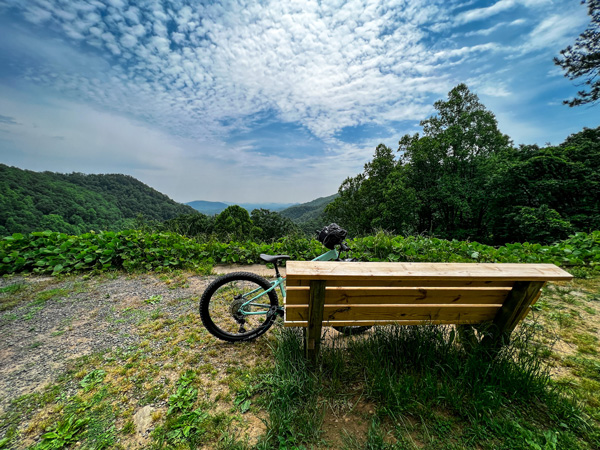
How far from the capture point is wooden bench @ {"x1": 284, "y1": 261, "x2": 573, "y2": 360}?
1.51 m

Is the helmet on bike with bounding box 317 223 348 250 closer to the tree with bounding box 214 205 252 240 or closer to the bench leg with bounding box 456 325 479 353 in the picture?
the bench leg with bounding box 456 325 479 353

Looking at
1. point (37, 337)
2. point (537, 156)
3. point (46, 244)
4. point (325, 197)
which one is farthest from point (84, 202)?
point (325, 197)

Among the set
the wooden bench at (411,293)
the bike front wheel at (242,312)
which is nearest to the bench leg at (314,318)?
the wooden bench at (411,293)

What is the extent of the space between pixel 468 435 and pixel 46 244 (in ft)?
23.0

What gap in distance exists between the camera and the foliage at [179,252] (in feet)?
14.5

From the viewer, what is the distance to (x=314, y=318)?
171cm

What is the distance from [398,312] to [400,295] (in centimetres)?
20

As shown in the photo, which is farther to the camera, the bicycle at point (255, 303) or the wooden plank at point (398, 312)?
the bicycle at point (255, 303)

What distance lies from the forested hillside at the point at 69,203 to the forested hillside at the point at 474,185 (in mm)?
19856

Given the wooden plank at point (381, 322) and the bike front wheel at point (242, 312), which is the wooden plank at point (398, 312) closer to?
the wooden plank at point (381, 322)

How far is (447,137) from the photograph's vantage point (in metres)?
20.5

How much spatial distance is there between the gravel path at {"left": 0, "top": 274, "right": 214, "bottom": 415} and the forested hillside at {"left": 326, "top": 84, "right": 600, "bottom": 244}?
11603mm

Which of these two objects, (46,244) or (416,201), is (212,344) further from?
(416,201)

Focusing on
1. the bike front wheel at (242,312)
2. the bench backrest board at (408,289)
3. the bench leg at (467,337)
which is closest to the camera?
the bench backrest board at (408,289)
